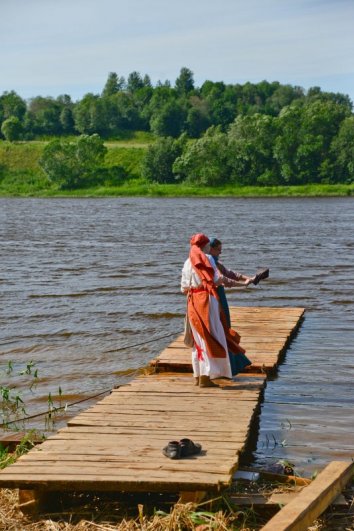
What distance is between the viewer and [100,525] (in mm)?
7074

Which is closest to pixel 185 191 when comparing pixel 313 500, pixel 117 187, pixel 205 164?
pixel 205 164

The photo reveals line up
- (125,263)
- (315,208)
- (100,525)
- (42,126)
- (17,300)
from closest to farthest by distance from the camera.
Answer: (100,525) < (17,300) < (125,263) < (315,208) < (42,126)

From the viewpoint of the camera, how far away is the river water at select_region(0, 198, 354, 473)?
1172 cm

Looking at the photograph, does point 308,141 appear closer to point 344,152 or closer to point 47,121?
point 344,152

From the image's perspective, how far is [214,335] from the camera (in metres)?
10.9

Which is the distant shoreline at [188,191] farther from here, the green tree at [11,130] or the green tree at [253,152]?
the green tree at [11,130]

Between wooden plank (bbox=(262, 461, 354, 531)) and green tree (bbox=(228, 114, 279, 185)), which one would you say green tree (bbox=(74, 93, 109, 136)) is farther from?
wooden plank (bbox=(262, 461, 354, 531))

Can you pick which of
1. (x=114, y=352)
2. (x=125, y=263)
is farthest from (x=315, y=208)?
(x=114, y=352)

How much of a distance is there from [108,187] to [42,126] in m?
60.3

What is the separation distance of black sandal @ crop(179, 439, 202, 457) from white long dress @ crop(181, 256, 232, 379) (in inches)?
118

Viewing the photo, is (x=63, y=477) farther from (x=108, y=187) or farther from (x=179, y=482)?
(x=108, y=187)

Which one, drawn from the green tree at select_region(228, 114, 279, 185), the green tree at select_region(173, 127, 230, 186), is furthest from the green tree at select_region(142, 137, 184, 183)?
the green tree at select_region(228, 114, 279, 185)

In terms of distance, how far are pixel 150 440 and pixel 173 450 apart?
0.66m

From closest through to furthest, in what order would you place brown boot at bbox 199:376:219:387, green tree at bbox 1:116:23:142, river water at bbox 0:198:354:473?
brown boot at bbox 199:376:219:387
river water at bbox 0:198:354:473
green tree at bbox 1:116:23:142
